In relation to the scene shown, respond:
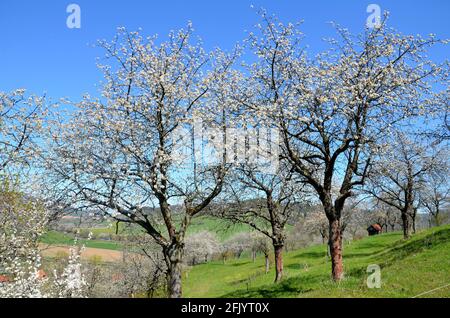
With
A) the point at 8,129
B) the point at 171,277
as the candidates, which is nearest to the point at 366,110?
the point at 171,277

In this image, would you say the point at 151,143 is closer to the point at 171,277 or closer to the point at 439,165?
the point at 171,277

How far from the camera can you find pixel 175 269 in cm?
1612

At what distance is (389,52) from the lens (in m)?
16.4

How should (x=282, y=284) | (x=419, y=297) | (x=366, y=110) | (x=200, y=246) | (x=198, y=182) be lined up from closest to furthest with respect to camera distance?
1. (x=419, y=297)
2. (x=366, y=110)
3. (x=198, y=182)
4. (x=282, y=284)
5. (x=200, y=246)

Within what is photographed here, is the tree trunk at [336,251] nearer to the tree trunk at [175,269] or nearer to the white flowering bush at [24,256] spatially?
the tree trunk at [175,269]

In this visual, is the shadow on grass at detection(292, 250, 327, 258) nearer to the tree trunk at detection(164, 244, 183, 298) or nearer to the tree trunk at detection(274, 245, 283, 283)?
the tree trunk at detection(274, 245, 283, 283)

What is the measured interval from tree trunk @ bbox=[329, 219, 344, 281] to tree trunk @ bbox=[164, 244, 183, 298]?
6137mm

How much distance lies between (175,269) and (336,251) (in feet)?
21.4

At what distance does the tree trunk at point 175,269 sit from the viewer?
1585 centimetres

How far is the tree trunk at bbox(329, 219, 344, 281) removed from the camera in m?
16.0

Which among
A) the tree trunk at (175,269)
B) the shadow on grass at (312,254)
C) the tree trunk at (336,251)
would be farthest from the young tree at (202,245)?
the tree trunk at (336,251)

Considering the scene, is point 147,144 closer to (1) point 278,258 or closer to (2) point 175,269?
(2) point 175,269

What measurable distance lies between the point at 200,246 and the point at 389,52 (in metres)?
66.0

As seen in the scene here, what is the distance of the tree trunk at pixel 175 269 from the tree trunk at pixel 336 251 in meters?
6.14
